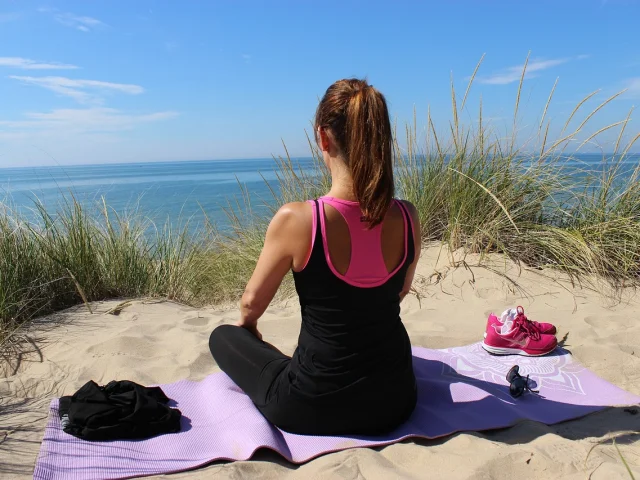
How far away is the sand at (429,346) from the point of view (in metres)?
1.75

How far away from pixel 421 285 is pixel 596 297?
1.22 metres

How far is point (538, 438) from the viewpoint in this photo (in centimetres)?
197

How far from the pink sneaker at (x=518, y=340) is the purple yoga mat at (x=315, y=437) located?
0.16 feet

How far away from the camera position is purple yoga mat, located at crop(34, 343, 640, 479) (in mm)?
1804

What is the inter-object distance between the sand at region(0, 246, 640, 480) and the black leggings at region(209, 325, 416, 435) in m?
0.12

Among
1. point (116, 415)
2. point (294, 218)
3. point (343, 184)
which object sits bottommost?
point (116, 415)

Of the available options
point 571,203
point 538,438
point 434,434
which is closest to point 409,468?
point 434,434

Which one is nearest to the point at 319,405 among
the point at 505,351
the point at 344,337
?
the point at 344,337

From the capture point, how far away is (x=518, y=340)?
2904 millimetres

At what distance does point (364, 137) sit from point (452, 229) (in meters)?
2.66

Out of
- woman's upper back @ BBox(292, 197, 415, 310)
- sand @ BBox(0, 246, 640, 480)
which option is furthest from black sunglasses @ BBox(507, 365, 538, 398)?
woman's upper back @ BBox(292, 197, 415, 310)

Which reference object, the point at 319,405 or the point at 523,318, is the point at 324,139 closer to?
the point at 319,405

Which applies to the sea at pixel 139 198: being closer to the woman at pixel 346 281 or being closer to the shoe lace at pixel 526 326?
the shoe lace at pixel 526 326

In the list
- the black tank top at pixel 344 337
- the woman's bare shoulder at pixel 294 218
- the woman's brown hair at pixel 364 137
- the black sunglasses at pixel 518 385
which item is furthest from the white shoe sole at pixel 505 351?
the woman's bare shoulder at pixel 294 218
